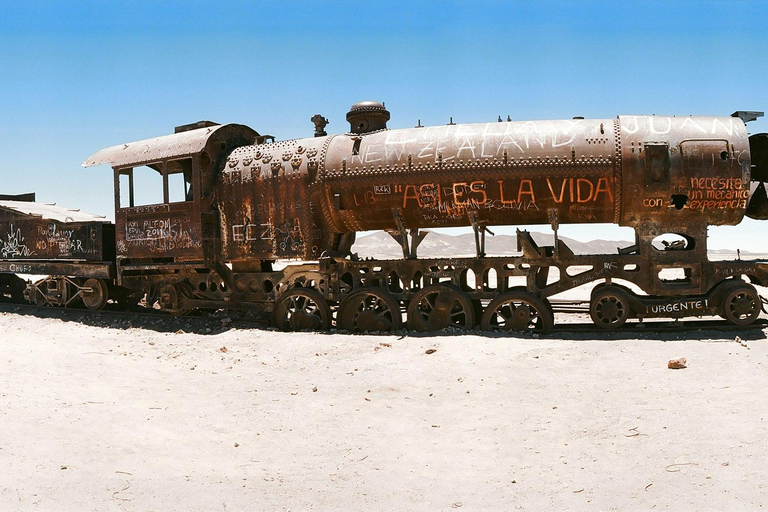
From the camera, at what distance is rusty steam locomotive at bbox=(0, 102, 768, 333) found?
388 inches

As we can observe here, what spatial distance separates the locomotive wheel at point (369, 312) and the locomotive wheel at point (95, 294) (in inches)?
240

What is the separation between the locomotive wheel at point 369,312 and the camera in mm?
10820

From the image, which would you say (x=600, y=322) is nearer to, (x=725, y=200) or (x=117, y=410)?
(x=725, y=200)

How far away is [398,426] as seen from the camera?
6.40 meters

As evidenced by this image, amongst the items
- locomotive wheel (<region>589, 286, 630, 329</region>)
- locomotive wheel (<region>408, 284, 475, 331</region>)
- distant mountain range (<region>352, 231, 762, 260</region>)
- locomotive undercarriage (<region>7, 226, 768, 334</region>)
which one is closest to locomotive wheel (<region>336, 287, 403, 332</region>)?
locomotive undercarriage (<region>7, 226, 768, 334</region>)

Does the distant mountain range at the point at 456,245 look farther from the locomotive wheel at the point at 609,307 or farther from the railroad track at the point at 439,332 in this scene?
the locomotive wheel at the point at 609,307

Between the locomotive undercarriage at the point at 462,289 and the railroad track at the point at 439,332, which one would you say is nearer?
the railroad track at the point at 439,332

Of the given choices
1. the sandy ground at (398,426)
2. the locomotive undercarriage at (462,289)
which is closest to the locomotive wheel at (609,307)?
the locomotive undercarriage at (462,289)

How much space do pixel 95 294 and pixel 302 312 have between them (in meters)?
5.73

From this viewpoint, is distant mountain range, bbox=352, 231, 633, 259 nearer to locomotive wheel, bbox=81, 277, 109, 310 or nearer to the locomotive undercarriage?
locomotive wheel, bbox=81, 277, 109, 310

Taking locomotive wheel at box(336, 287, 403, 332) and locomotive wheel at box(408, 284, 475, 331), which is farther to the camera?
locomotive wheel at box(336, 287, 403, 332)

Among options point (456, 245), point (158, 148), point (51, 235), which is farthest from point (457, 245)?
point (158, 148)

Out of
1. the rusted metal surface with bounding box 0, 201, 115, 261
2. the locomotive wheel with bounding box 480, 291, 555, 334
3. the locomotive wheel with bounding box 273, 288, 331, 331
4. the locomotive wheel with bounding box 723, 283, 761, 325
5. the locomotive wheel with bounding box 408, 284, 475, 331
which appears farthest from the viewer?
the rusted metal surface with bounding box 0, 201, 115, 261

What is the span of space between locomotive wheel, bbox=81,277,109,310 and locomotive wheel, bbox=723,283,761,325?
40.5 ft
